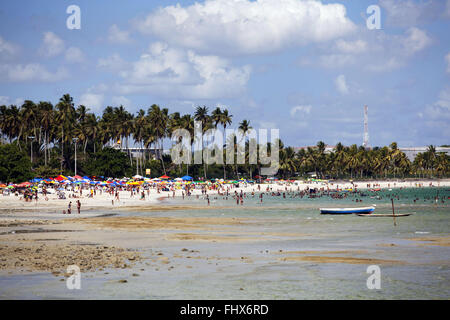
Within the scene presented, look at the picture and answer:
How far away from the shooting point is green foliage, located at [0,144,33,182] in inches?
4003

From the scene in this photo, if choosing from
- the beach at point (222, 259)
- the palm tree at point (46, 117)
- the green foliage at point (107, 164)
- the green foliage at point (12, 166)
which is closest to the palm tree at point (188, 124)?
the green foliage at point (107, 164)

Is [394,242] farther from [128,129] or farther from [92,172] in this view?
[128,129]

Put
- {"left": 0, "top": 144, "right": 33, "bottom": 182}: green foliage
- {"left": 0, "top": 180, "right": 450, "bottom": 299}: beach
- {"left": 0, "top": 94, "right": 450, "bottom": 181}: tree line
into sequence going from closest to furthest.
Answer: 1. {"left": 0, "top": 180, "right": 450, "bottom": 299}: beach
2. {"left": 0, "top": 144, "right": 33, "bottom": 182}: green foliage
3. {"left": 0, "top": 94, "right": 450, "bottom": 181}: tree line

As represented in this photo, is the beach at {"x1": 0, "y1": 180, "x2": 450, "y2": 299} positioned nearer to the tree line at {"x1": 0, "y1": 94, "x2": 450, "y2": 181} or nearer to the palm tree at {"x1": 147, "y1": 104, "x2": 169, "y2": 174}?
the tree line at {"x1": 0, "y1": 94, "x2": 450, "y2": 181}

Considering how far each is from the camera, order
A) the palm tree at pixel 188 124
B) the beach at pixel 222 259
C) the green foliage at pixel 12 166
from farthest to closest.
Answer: the palm tree at pixel 188 124 < the green foliage at pixel 12 166 < the beach at pixel 222 259

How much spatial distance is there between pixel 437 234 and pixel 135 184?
279 ft

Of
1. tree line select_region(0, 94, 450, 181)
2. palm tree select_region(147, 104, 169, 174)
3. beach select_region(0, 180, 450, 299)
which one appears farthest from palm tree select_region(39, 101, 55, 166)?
beach select_region(0, 180, 450, 299)

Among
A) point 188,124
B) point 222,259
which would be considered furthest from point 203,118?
point 222,259

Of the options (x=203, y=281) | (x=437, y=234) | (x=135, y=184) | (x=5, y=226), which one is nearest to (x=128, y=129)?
(x=135, y=184)

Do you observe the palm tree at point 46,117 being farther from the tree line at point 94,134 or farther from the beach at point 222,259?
the beach at point 222,259

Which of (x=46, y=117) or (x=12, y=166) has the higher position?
(x=46, y=117)

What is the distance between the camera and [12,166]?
103m

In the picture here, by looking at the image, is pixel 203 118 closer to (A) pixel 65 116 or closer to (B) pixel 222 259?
(A) pixel 65 116

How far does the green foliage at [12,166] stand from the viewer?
334 feet
